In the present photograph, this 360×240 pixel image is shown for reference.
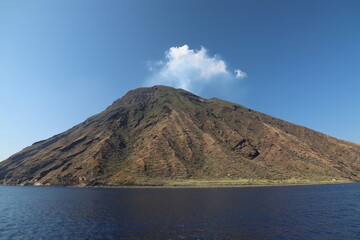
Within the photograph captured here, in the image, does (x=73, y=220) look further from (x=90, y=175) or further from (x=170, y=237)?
(x=90, y=175)

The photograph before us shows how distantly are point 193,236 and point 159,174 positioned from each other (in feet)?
506

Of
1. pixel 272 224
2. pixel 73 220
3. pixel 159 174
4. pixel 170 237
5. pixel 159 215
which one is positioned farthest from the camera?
pixel 159 174

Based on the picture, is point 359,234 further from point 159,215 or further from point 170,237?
point 159,215

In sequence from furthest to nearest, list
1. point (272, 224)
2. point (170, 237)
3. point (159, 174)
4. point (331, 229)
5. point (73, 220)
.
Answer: point (159, 174)
point (73, 220)
point (272, 224)
point (331, 229)
point (170, 237)

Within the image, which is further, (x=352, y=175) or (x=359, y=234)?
(x=352, y=175)

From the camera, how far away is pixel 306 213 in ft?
175

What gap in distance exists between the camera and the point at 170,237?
112 ft

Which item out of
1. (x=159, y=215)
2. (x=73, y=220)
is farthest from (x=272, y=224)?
(x=73, y=220)

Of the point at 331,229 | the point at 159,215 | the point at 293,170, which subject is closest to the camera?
the point at 331,229

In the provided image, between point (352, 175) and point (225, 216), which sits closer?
point (225, 216)

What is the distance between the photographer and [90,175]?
7318 inches

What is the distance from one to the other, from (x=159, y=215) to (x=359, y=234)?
3871 centimetres

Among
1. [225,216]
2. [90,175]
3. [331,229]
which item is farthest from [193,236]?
[90,175]

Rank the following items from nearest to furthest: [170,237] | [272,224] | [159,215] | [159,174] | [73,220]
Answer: [170,237]
[272,224]
[73,220]
[159,215]
[159,174]
